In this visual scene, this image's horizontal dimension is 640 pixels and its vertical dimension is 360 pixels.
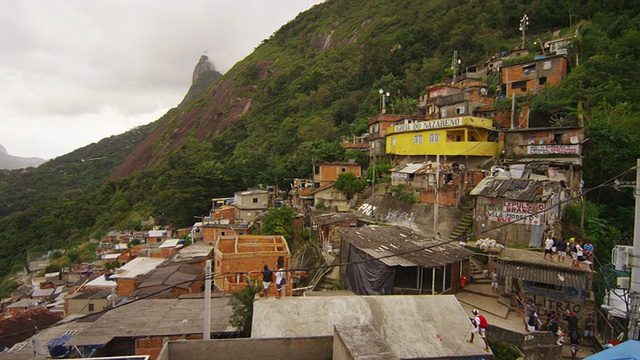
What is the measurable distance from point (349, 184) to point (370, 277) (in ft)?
40.3

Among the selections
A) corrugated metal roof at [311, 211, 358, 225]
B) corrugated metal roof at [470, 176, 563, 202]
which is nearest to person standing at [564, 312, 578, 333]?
corrugated metal roof at [470, 176, 563, 202]

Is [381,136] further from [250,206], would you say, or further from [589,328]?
[589,328]

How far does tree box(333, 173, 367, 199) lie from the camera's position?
74.7 ft

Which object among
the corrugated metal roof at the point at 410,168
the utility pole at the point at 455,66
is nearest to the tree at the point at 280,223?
the corrugated metal roof at the point at 410,168

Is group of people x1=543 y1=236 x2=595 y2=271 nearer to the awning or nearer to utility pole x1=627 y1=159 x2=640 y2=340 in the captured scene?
the awning

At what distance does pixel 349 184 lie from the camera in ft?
74.6

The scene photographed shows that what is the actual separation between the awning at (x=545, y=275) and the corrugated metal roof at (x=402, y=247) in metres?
1.42

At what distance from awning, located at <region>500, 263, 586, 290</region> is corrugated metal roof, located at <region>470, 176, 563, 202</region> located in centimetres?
396

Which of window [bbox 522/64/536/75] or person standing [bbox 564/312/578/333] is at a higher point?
window [bbox 522/64/536/75]

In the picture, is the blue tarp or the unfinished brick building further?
the unfinished brick building

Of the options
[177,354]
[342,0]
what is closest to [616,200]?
[177,354]

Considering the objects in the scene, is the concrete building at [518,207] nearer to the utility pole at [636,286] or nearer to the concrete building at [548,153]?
the concrete building at [548,153]

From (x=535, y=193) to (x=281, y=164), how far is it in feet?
74.5

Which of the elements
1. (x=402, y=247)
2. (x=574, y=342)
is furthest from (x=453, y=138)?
(x=574, y=342)
